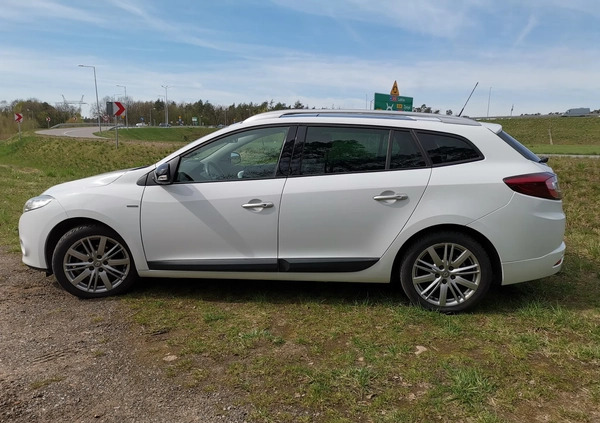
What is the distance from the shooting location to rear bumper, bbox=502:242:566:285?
381cm

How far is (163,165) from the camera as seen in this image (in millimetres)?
4078

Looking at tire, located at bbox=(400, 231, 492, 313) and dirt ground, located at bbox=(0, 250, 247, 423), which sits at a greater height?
tire, located at bbox=(400, 231, 492, 313)

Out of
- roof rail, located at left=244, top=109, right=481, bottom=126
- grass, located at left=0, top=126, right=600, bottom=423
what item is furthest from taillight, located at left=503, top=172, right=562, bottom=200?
grass, located at left=0, top=126, right=600, bottom=423

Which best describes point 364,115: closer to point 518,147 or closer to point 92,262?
point 518,147

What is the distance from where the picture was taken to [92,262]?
13.9ft

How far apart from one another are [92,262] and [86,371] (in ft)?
4.75

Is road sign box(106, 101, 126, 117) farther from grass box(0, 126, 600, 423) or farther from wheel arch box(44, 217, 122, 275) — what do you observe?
grass box(0, 126, 600, 423)

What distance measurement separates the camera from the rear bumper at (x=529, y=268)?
3.81 m

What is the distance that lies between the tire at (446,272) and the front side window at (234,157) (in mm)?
1514

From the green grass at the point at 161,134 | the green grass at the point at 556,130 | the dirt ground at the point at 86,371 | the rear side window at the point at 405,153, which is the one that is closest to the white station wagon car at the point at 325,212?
the rear side window at the point at 405,153

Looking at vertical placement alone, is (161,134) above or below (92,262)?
above

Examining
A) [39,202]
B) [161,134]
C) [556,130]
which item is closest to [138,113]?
[161,134]

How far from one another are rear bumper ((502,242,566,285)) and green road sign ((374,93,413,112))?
1393 centimetres

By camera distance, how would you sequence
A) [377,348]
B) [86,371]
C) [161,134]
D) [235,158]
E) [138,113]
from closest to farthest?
1. [86,371]
2. [377,348]
3. [235,158]
4. [161,134]
5. [138,113]
